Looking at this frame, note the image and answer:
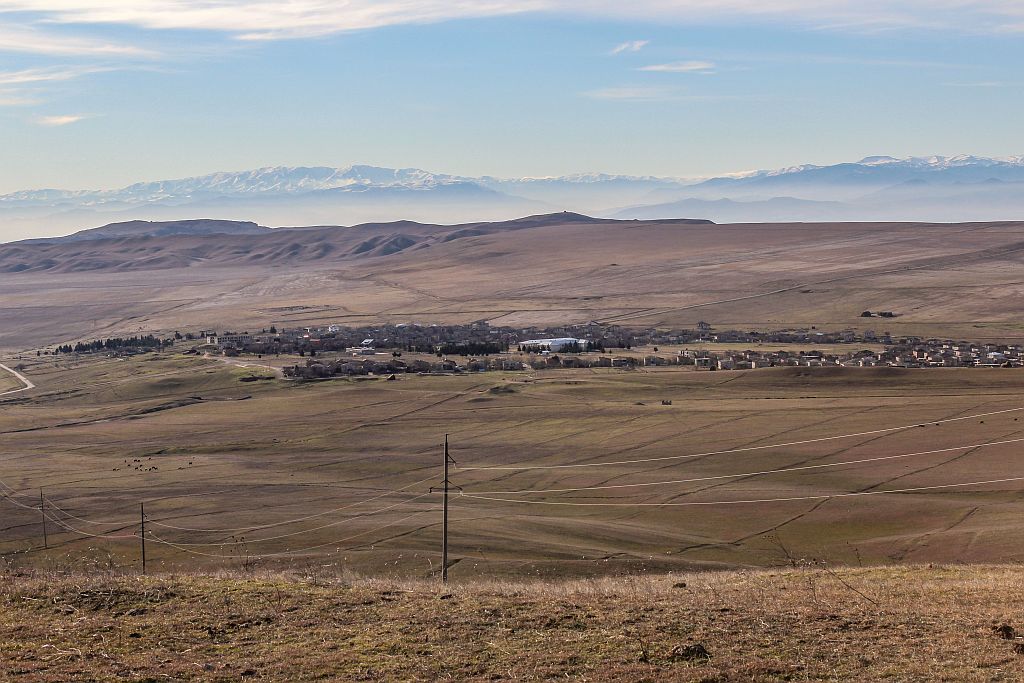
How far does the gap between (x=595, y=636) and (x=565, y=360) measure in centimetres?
8025

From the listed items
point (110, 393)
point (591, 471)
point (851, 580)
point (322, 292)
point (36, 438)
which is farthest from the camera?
point (322, 292)

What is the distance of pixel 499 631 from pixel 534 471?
117ft

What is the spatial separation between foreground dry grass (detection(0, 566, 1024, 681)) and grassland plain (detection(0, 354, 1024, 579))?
1170cm

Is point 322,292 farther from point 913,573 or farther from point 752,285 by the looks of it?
point 913,573

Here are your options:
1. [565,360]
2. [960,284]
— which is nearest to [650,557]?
[565,360]

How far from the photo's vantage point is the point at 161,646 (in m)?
14.7

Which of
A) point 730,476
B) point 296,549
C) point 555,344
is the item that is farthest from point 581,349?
point 296,549

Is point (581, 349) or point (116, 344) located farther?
point (116, 344)

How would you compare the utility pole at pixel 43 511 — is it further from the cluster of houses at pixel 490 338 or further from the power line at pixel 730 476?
the cluster of houses at pixel 490 338

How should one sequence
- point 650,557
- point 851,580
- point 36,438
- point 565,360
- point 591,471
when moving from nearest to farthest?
point 851,580 < point 650,557 < point 591,471 < point 36,438 < point 565,360

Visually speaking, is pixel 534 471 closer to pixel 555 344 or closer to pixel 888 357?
pixel 888 357

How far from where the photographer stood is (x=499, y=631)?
15.2m

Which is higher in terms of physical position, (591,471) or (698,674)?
(698,674)

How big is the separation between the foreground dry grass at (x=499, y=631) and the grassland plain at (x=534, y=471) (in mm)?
11703
